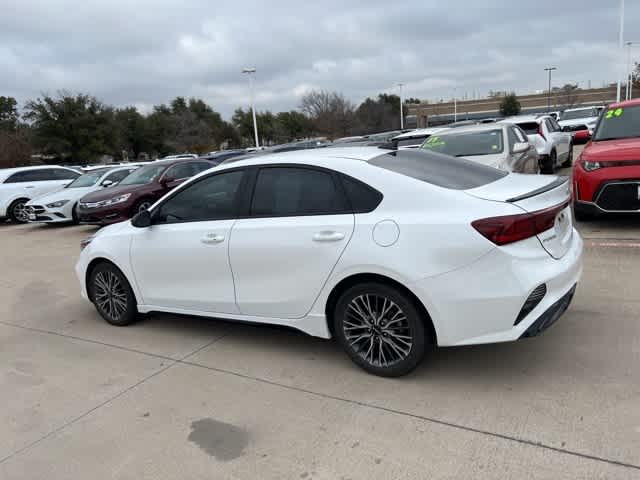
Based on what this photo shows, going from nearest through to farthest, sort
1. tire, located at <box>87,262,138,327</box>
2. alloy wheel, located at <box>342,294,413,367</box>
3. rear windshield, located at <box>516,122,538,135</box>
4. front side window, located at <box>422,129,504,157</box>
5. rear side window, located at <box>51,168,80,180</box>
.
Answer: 1. alloy wheel, located at <box>342,294,413,367</box>
2. tire, located at <box>87,262,138,327</box>
3. front side window, located at <box>422,129,504,157</box>
4. rear windshield, located at <box>516,122,538,135</box>
5. rear side window, located at <box>51,168,80,180</box>

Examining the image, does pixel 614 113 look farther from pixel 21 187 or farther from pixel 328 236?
pixel 21 187

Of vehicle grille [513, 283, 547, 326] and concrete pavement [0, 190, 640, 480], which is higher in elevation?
vehicle grille [513, 283, 547, 326]

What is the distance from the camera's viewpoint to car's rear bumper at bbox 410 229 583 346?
3.16 m

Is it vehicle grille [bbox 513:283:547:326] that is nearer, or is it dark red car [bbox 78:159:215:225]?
vehicle grille [bbox 513:283:547:326]

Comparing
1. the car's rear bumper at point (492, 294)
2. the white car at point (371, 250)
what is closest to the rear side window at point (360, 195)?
the white car at point (371, 250)

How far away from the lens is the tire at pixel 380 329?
344 centimetres

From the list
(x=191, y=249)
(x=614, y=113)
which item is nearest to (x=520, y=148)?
(x=614, y=113)

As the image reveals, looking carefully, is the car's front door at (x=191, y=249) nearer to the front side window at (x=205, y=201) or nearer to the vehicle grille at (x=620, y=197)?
the front side window at (x=205, y=201)

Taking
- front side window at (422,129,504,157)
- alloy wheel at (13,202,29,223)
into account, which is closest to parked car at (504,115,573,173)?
front side window at (422,129,504,157)

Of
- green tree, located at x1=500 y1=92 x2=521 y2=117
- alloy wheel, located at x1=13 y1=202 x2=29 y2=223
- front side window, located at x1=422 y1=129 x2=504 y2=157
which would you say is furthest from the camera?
green tree, located at x1=500 y1=92 x2=521 y2=117

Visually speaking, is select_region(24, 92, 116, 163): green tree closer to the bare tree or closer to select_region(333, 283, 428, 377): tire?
the bare tree

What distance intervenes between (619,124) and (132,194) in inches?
365

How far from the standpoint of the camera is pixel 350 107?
57.6m

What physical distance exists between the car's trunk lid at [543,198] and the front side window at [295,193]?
0.98 metres
